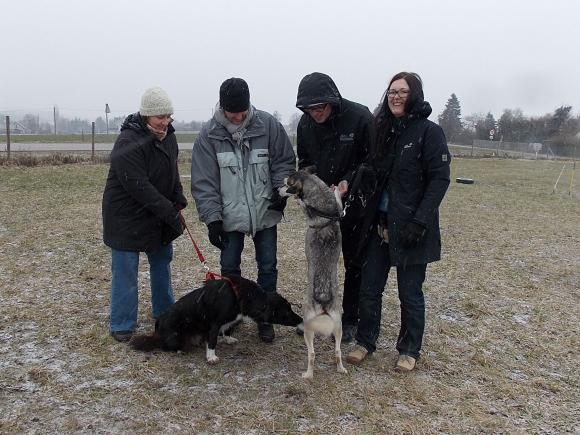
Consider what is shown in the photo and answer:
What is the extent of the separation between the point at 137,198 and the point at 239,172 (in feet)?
2.76

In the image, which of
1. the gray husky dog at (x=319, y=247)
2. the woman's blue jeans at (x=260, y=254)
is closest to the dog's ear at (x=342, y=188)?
the gray husky dog at (x=319, y=247)

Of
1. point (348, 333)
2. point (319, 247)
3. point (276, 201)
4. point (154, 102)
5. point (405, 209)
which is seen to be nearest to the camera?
point (405, 209)

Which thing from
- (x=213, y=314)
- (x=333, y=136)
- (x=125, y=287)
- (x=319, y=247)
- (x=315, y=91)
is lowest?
(x=213, y=314)

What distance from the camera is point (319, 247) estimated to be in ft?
11.8

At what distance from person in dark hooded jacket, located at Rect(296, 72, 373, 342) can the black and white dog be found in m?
0.84

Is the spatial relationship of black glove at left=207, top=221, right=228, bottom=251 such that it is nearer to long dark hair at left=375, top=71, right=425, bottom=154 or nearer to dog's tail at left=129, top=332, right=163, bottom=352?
dog's tail at left=129, top=332, right=163, bottom=352

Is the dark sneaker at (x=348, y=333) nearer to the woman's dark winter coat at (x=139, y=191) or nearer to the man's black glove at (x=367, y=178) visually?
the man's black glove at (x=367, y=178)

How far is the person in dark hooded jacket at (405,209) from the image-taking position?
335 centimetres

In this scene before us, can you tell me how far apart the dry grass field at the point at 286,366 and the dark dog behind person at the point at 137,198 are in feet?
1.55

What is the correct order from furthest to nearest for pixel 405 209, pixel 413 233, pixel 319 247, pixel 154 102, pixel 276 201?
pixel 276 201 → pixel 154 102 → pixel 319 247 → pixel 405 209 → pixel 413 233

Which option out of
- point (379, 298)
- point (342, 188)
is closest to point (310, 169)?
point (342, 188)

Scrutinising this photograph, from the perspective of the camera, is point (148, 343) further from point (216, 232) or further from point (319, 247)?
point (319, 247)

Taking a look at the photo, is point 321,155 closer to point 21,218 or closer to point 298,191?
point 298,191

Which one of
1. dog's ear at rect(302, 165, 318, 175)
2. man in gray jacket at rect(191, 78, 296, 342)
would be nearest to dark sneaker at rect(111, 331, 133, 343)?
man in gray jacket at rect(191, 78, 296, 342)
